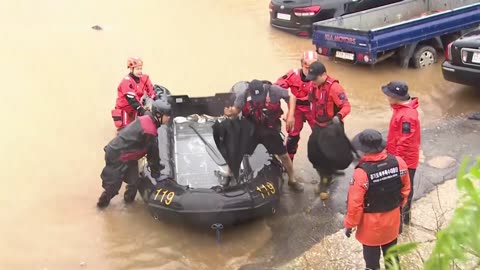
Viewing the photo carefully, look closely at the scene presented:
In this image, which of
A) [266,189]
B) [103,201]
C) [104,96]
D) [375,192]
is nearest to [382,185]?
[375,192]

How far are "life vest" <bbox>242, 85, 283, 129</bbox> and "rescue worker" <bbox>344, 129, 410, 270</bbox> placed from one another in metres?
1.87

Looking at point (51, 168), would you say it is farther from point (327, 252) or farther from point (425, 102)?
point (425, 102)

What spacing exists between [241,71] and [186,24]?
382 centimetres

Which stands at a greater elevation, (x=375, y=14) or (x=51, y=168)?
(x=375, y=14)

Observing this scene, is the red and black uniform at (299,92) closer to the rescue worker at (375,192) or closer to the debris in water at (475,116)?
the rescue worker at (375,192)

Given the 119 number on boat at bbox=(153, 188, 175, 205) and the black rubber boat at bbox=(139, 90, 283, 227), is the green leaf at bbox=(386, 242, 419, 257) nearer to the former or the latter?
the black rubber boat at bbox=(139, 90, 283, 227)

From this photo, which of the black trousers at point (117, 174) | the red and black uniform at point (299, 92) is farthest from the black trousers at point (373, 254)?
the black trousers at point (117, 174)

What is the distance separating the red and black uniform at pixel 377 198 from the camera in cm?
398

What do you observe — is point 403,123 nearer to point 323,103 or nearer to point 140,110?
point 323,103

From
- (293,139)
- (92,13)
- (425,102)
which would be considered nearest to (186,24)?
(92,13)

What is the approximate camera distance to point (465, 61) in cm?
837

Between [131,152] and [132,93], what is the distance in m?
1.55

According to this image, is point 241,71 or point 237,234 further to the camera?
point 241,71

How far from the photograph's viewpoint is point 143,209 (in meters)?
6.48
